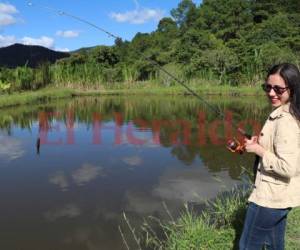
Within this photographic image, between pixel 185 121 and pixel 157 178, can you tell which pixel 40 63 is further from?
pixel 157 178

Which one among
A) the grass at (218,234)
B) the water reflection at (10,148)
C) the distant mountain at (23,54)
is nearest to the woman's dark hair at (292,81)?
the grass at (218,234)

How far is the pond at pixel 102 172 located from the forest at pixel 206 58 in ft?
24.0

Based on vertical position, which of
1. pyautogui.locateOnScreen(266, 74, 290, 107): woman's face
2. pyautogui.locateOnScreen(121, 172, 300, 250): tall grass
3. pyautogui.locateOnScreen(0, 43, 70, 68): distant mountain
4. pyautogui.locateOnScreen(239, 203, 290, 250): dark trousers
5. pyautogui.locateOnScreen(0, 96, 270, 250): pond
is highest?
pyautogui.locateOnScreen(0, 43, 70, 68): distant mountain

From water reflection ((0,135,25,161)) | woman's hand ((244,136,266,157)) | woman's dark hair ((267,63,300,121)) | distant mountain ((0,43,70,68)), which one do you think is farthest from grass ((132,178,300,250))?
distant mountain ((0,43,70,68))

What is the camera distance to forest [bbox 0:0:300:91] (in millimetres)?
22828

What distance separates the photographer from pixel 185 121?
13.0 metres

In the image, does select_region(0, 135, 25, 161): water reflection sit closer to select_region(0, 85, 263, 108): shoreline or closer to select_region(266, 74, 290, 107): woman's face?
select_region(266, 74, 290, 107): woman's face

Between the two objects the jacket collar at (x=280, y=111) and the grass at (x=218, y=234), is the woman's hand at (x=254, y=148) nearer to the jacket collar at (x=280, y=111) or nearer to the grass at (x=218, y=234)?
the jacket collar at (x=280, y=111)

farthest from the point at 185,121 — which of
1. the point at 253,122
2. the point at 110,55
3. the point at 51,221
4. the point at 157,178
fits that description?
the point at 110,55

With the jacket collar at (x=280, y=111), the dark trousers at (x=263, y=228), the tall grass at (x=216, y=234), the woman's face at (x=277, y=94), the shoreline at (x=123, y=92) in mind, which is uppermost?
the woman's face at (x=277, y=94)

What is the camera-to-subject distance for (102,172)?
7.09 meters

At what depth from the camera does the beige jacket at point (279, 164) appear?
6.57 ft

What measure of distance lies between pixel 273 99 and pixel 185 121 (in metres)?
10.8

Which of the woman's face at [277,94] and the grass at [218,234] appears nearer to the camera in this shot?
the woman's face at [277,94]
